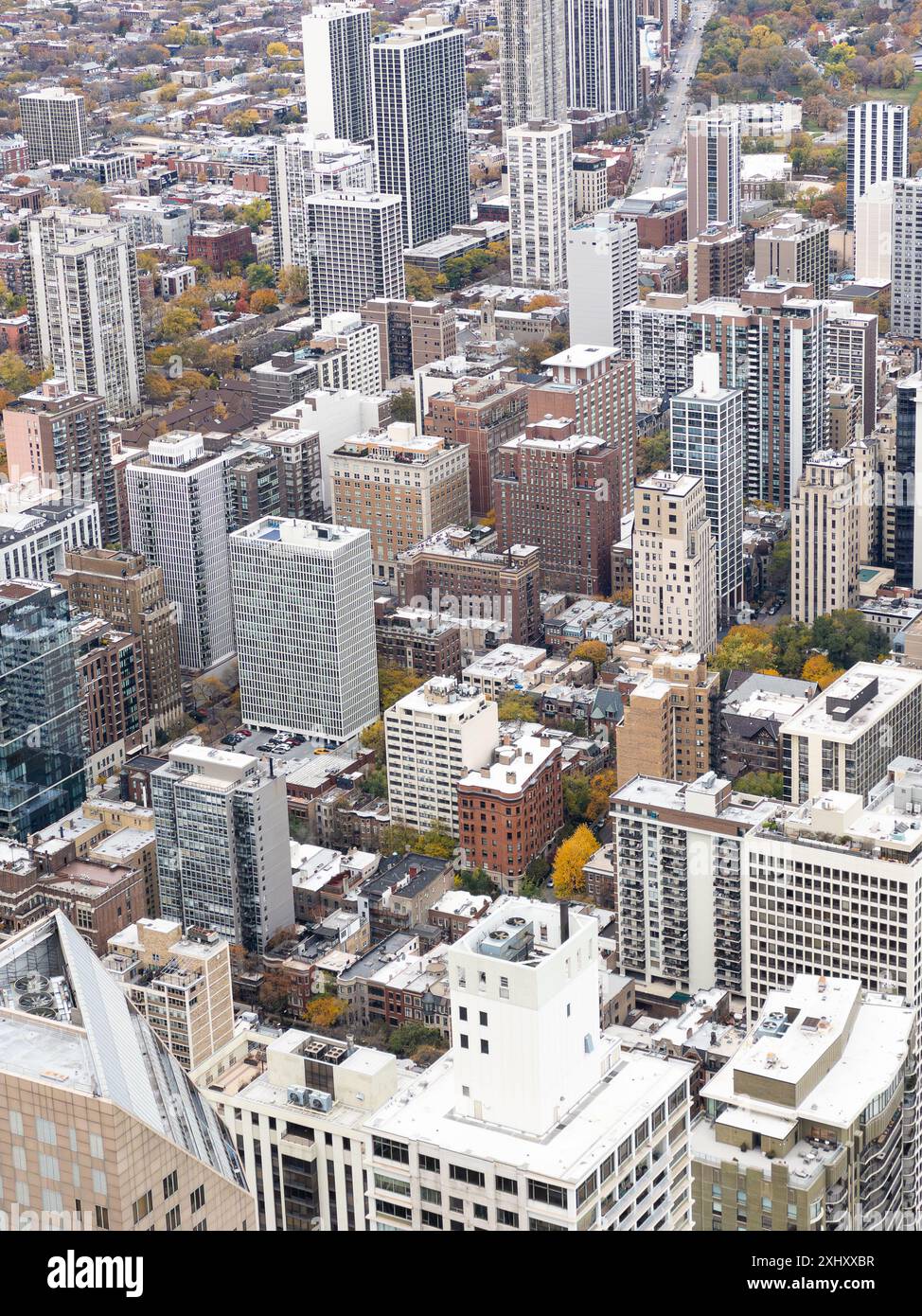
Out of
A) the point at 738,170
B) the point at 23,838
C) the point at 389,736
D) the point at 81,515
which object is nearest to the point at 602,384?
the point at 81,515

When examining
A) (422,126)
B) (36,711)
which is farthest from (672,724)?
(422,126)

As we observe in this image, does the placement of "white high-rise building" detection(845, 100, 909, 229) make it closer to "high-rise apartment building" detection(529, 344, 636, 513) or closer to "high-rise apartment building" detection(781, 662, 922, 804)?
"high-rise apartment building" detection(529, 344, 636, 513)

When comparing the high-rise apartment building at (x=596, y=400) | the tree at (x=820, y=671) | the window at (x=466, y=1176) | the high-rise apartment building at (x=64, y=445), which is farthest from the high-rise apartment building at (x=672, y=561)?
the window at (x=466, y=1176)

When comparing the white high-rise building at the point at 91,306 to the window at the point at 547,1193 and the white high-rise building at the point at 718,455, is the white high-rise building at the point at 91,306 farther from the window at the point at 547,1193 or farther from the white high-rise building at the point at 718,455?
the window at the point at 547,1193

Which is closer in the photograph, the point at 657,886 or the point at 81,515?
the point at 657,886

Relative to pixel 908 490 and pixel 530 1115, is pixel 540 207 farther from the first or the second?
pixel 530 1115

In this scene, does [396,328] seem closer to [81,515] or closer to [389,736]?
[81,515]
